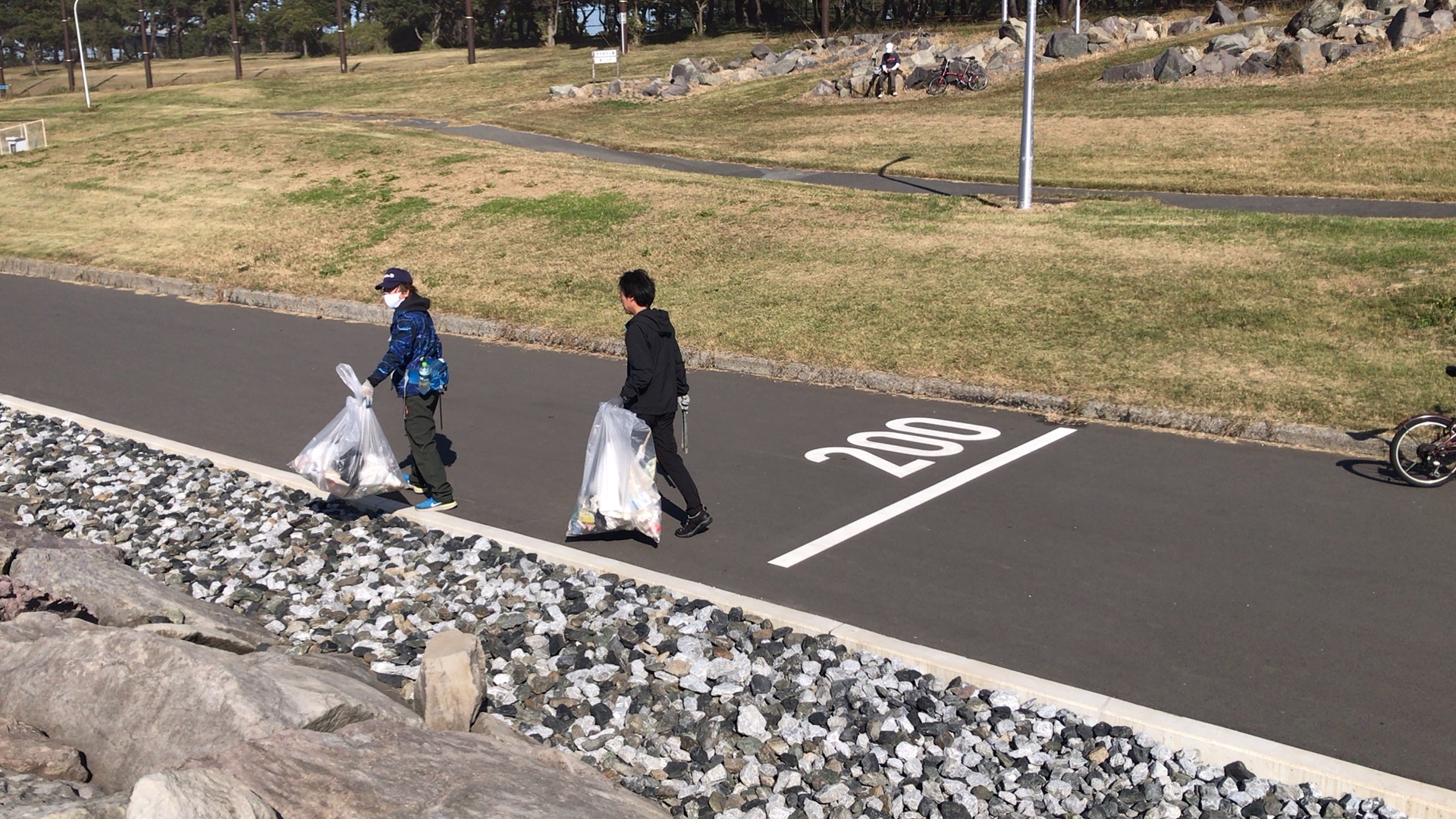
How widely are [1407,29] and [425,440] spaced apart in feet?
103

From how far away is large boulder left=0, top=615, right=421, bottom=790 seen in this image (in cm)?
486

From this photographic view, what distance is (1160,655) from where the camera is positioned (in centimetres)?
646

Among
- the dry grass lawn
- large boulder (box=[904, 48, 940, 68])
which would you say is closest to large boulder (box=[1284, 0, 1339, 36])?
Answer: the dry grass lawn

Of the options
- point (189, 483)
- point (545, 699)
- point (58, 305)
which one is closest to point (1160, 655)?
point (545, 699)

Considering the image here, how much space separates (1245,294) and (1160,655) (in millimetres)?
8829

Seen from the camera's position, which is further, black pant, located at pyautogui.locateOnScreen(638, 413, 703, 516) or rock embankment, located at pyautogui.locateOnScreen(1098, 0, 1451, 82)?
rock embankment, located at pyautogui.locateOnScreen(1098, 0, 1451, 82)

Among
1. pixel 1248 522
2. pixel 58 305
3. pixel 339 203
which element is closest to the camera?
pixel 1248 522

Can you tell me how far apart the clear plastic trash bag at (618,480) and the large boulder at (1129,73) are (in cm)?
2980

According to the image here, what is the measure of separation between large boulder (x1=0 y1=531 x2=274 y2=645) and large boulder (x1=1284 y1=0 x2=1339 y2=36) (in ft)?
114

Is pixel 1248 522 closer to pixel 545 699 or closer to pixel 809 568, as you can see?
pixel 809 568

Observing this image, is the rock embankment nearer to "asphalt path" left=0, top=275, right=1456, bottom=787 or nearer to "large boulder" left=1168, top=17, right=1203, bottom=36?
"large boulder" left=1168, top=17, right=1203, bottom=36

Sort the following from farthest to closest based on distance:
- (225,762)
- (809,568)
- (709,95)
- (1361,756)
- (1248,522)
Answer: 1. (709,95)
2. (1248,522)
3. (809,568)
4. (1361,756)
5. (225,762)

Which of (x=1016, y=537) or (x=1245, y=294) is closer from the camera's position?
(x=1016, y=537)

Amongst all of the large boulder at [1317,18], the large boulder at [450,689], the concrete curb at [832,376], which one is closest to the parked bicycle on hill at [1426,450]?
the concrete curb at [832,376]
